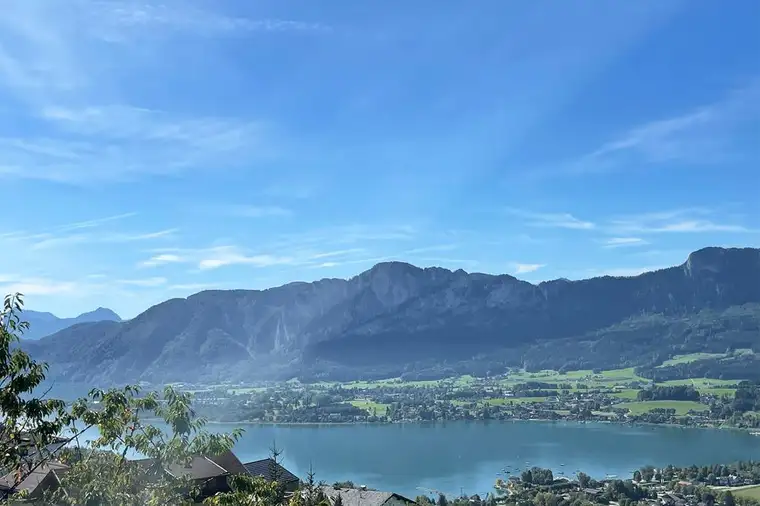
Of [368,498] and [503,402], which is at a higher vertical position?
[368,498]

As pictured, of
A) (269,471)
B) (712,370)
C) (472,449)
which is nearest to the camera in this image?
(269,471)

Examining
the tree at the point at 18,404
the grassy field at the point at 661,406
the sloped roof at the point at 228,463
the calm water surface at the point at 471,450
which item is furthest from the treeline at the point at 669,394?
the tree at the point at 18,404

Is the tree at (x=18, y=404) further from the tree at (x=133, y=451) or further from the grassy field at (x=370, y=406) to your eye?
the grassy field at (x=370, y=406)

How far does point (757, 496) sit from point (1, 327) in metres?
38.9

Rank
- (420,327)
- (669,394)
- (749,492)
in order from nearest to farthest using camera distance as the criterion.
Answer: (749,492), (669,394), (420,327)

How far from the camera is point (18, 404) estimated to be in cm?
418

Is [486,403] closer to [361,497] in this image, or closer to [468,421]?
[468,421]

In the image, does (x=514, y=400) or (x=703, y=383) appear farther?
(x=703, y=383)

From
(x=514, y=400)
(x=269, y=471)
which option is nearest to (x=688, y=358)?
(x=514, y=400)

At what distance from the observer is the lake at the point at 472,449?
4044 centimetres

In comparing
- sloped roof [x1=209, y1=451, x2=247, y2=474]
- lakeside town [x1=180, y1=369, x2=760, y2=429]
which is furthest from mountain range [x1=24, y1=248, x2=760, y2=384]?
sloped roof [x1=209, y1=451, x2=247, y2=474]

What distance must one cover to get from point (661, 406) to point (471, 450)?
32.4 meters

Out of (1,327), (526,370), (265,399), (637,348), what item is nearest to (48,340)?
(265,399)

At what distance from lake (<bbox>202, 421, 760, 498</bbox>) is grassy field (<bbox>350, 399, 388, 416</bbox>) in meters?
9.39
